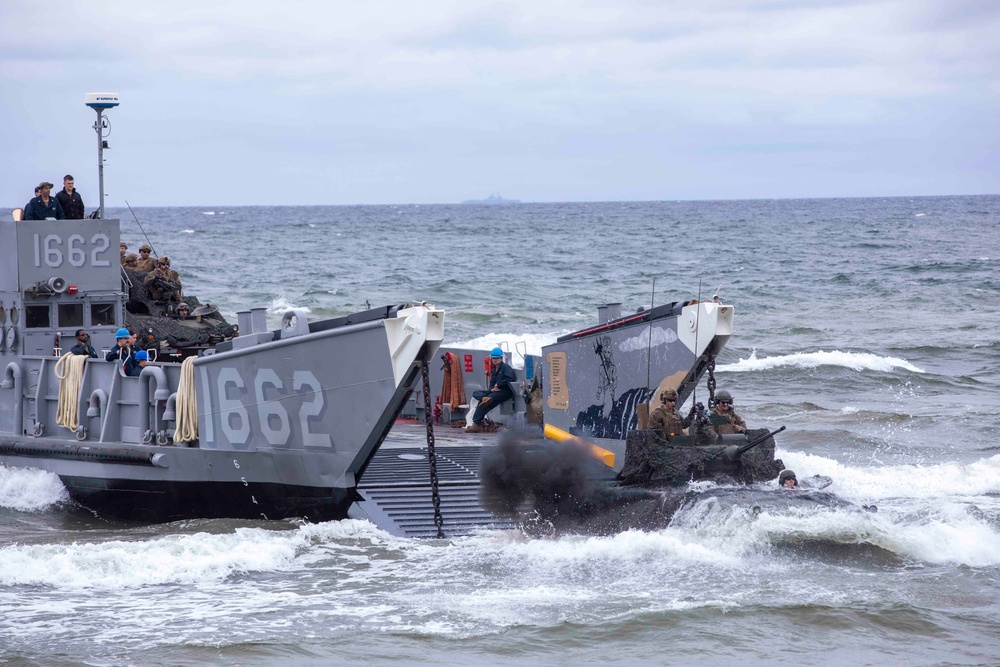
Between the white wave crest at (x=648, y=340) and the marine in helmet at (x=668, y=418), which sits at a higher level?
the white wave crest at (x=648, y=340)

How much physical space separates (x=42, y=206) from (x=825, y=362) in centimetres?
1903

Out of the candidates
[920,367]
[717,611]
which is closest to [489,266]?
[920,367]

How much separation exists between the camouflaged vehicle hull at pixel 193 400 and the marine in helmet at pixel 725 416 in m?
3.33

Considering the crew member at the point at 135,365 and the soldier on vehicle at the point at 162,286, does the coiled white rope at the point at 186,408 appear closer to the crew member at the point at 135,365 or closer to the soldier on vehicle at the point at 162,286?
the crew member at the point at 135,365

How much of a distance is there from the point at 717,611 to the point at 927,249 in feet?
200

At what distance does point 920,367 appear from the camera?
28891 millimetres

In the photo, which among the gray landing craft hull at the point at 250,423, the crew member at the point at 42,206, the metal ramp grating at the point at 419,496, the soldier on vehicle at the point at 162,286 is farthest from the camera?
the soldier on vehicle at the point at 162,286

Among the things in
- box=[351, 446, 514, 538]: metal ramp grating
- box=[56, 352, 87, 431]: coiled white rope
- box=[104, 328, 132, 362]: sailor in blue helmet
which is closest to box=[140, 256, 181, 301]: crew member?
box=[56, 352, 87, 431]: coiled white rope

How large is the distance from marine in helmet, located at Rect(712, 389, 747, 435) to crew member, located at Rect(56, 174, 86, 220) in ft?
27.7

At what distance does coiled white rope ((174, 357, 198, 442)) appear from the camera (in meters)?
13.4

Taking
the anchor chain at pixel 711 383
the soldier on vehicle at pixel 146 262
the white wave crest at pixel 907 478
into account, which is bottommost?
the white wave crest at pixel 907 478

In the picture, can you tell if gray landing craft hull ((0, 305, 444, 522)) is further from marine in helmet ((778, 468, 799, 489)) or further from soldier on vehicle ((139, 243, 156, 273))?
marine in helmet ((778, 468, 799, 489))

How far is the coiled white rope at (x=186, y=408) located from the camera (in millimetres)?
13359

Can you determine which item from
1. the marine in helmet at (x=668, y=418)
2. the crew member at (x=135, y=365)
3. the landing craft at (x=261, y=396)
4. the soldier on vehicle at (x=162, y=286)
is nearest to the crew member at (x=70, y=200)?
the landing craft at (x=261, y=396)
